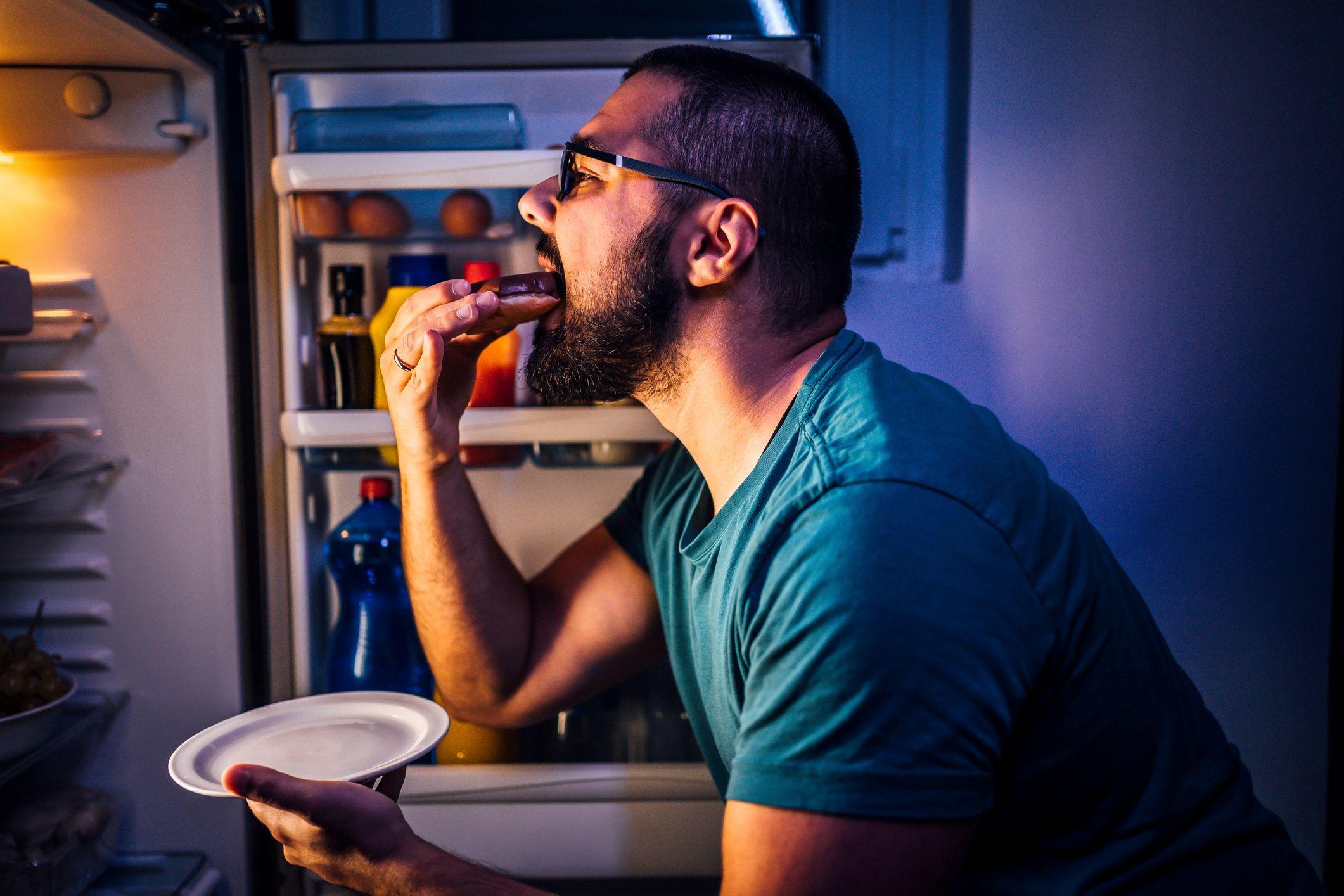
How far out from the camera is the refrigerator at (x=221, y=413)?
3.63ft

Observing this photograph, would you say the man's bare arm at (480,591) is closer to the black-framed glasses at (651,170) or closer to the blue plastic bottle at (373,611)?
the blue plastic bottle at (373,611)

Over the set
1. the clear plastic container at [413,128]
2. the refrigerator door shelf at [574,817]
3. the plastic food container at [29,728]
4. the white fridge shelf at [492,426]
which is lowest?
the refrigerator door shelf at [574,817]

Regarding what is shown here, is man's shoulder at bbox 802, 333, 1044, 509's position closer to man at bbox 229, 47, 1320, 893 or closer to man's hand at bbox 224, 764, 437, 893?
man at bbox 229, 47, 1320, 893

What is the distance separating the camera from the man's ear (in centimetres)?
91

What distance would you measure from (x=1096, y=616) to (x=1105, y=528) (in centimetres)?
74

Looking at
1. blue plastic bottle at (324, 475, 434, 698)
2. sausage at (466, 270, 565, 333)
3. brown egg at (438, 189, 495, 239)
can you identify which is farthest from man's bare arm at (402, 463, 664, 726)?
brown egg at (438, 189, 495, 239)

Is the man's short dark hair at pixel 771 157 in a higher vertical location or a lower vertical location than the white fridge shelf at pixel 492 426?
higher

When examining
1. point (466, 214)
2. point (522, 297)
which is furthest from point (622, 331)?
point (466, 214)

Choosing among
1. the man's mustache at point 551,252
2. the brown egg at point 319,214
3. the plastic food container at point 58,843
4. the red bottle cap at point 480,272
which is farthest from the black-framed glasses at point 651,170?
the plastic food container at point 58,843

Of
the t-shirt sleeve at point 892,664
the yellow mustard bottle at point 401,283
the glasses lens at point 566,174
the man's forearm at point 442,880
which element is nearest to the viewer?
the t-shirt sleeve at point 892,664

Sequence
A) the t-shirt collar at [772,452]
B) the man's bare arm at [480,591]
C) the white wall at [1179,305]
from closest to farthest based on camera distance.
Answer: the t-shirt collar at [772,452] → the man's bare arm at [480,591] → the white wall at [1179,305]

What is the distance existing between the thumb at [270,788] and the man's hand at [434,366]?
0.45 m

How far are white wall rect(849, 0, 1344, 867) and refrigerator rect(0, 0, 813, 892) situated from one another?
1.60ft

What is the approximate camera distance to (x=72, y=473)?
3.60 feet
